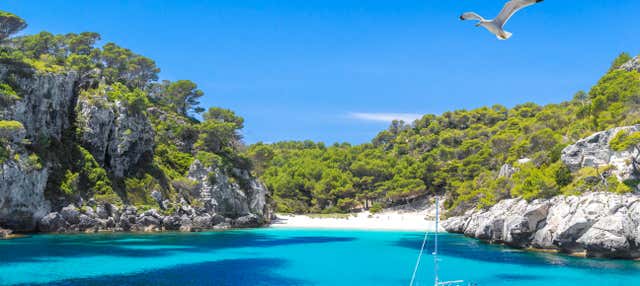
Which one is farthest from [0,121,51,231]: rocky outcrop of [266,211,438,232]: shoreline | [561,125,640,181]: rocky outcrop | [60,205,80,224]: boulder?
[561,125,640,181]: rocky outcrop

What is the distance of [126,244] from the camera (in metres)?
40.3

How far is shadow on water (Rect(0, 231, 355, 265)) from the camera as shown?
107 feet

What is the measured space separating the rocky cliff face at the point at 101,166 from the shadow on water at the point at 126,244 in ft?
13.4

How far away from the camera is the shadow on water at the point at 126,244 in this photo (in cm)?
3262

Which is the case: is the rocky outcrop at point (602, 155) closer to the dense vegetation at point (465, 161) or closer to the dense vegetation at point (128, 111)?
the dense vegetation at point (465, 161)

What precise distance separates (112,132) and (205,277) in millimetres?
37358

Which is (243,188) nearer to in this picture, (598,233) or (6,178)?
(6,178)

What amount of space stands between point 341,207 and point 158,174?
3515cm

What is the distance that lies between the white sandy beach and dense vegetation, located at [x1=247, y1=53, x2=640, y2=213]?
9.87 ft

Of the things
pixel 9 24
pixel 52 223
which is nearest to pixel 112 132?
pixel 52 223

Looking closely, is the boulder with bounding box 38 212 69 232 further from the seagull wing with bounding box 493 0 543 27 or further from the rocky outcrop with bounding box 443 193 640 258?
the seagull wing with bounding box 493 0 543 27

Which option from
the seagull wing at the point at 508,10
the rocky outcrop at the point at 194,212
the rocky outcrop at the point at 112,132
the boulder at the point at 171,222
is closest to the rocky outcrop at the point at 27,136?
the rocky outcrop at the point at 194,212

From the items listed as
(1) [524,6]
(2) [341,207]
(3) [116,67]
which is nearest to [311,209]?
(2) [341,207]

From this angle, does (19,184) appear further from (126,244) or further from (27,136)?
(126,244)
